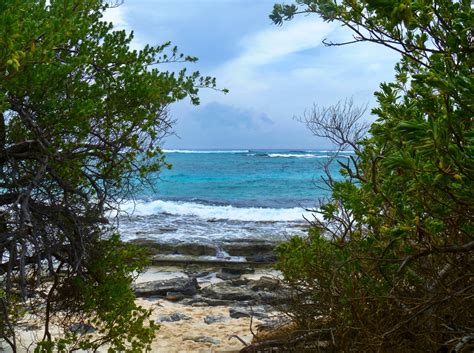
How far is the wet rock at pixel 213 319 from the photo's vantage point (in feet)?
30.4

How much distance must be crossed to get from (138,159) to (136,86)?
35.9 inches

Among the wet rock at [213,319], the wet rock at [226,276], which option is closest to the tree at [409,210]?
the wet rock at [213,319]

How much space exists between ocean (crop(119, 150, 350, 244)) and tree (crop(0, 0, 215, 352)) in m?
0.51

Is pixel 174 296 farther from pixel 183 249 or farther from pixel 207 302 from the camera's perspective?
pixel 183 249

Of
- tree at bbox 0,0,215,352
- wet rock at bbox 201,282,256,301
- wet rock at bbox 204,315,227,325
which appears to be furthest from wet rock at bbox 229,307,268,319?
tree at bbox 0,0,215,352

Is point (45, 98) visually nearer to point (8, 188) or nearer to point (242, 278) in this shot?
point (8, 188)

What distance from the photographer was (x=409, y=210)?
251cm

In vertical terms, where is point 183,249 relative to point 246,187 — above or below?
below

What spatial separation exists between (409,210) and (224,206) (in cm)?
3131

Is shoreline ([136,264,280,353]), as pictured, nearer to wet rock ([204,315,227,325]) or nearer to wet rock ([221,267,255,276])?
wet rock ([204,315,227,325])

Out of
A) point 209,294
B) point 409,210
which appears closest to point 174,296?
point 209,294

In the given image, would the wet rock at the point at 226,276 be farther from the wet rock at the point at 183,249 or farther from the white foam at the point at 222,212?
the white foam at the point at 222,212

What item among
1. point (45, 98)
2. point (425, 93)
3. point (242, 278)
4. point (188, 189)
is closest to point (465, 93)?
point (425, 93)

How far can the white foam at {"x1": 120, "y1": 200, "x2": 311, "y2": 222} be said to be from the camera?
91.6ft
